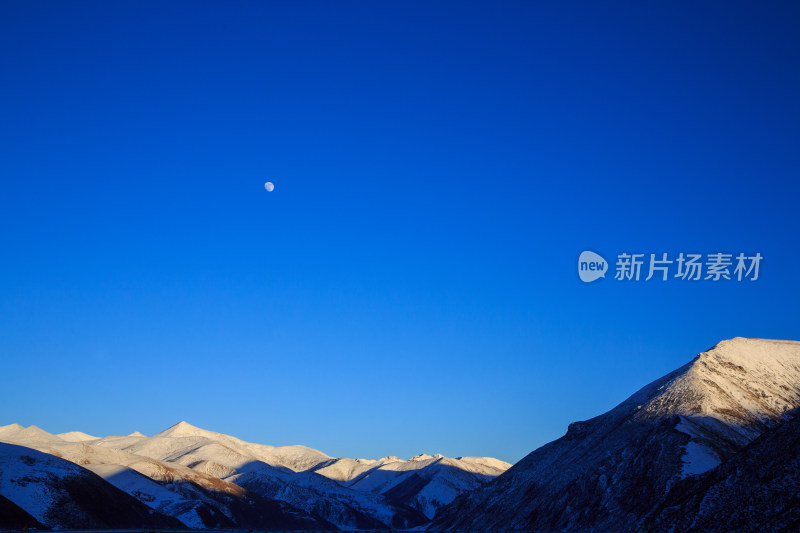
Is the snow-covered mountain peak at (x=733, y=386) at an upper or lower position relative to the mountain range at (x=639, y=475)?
upper

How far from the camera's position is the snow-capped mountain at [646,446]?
282ft

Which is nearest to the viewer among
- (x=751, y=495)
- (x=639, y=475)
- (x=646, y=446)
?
(x=751, y=495)

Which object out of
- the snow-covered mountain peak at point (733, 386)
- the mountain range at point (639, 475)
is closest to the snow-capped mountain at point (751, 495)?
the mountain range at point (639, 475)

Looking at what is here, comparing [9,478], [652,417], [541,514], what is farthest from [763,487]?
[9,478]

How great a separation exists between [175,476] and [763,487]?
171m

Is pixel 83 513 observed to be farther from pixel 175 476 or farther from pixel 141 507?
pixel 175 476

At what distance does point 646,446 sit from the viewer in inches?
3748

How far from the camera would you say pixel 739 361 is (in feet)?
420

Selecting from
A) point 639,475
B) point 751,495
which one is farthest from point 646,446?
point 751,495

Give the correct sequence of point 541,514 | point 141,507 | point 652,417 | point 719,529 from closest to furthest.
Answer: point 719,529
point 541,514
point 652,417
point 141,507

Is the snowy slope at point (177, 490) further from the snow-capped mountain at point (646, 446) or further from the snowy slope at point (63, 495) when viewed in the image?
the snow-capped mountain at point (646, 446)

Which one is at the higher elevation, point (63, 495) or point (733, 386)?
point (733, 386)

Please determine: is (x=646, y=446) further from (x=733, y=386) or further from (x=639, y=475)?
(x=733, y=386)

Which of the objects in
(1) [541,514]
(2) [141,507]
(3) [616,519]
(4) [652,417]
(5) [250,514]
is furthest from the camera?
(5) [250,514]
